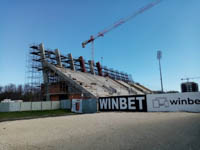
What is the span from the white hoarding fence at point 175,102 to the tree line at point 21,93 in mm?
27268

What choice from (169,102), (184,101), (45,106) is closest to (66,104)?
(45,106)

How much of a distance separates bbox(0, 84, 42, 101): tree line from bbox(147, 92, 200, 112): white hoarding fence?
2727 centimetres

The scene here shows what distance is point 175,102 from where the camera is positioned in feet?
55.8

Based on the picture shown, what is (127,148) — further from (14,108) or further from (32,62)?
(32,62)

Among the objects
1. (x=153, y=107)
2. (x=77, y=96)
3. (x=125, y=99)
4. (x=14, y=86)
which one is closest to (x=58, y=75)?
(x=77, y=96)

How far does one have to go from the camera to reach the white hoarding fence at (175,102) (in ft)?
52.9

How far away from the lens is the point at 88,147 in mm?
4969

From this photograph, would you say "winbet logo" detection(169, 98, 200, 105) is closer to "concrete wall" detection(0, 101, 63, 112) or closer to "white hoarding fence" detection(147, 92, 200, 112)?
"white hoarding fence" detection(147, 92, 200, 112)

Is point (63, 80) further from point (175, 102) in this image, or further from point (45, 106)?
point (175, 102)

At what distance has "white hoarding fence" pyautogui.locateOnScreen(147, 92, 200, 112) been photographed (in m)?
16.1

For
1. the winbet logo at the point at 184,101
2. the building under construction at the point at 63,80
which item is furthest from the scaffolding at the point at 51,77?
the winbet logo at the point at 184,101

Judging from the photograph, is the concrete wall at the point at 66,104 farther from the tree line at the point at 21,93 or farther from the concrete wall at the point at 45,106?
the tree line at the point at 21,93

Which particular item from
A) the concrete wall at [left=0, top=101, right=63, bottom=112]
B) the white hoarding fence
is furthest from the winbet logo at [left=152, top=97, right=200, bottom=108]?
the concrete wall at [left=0, top=101, right=63, bottom=112]

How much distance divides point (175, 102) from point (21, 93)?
201 feet
